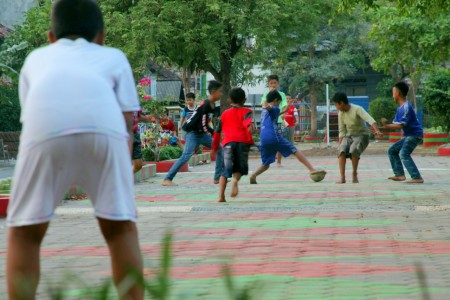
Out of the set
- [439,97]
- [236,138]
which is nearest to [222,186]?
[236,138]

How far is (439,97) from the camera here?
111ft

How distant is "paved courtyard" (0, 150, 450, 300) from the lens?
21.2ft

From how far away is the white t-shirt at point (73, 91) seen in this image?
13.8ft

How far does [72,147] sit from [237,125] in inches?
391

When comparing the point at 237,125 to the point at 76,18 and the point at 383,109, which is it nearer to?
the point at 76,18

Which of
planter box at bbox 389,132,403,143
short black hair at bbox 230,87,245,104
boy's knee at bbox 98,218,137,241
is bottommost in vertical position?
planter box at bbox 389,132,403,143

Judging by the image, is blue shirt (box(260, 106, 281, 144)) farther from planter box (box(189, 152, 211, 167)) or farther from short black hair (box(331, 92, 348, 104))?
planter box (box(189, 152, 211, 167))

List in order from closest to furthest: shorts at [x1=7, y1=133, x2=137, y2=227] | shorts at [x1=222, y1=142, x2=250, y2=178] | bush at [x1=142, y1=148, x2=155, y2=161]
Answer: shorts at [x1=7, y1=133, x2=137, y2=227], shorts at [x1=222, y1=142, x2=250, y2=178], bush at [x1=142, y1=148, x2=155, y2=161]

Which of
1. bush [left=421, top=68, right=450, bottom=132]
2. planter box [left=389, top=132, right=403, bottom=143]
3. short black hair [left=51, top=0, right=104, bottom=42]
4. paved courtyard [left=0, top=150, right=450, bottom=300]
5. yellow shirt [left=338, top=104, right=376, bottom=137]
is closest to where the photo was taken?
short black hair [left=51, top=0, right=104, bottom=42]

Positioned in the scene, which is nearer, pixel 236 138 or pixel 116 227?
pixel 116 227

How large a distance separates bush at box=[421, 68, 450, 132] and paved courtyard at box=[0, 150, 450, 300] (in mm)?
17546

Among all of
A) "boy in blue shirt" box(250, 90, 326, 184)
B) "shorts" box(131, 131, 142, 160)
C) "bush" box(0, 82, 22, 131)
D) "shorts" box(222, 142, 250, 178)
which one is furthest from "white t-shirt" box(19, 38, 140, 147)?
"bush" box(0, 82, 22, 131)

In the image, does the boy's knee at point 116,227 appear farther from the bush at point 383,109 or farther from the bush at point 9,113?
the bush at point 383,109

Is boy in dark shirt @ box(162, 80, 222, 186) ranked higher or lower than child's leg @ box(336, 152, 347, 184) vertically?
higher
